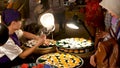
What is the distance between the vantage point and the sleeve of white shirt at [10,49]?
292 cm

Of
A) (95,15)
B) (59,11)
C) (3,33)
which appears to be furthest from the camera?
(59,11)

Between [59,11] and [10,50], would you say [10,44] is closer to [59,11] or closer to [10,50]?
[10,50]

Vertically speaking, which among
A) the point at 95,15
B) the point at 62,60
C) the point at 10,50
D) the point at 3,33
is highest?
the point at 3,33

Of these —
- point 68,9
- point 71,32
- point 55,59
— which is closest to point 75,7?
point 68,9

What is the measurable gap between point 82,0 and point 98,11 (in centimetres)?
300

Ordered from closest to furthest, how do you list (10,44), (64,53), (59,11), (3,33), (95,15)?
(3,33)
(10,44)
(64,53)
(95,15)
(59,11)

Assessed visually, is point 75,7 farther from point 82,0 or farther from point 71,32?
point 71,32

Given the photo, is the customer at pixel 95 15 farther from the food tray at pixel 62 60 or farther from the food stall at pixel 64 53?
the food tray at pixel 62 60

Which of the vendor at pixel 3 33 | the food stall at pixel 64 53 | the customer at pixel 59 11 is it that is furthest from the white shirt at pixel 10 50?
the customer at pixel 59 11

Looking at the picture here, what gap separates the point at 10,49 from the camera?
117 inches

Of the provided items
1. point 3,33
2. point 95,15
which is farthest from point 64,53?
point 3,33

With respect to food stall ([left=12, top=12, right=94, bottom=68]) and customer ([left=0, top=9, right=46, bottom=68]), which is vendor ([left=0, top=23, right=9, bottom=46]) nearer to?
food stall ([left=12, top=12, right=94, bottom=68])

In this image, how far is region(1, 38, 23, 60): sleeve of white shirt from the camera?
292 cm

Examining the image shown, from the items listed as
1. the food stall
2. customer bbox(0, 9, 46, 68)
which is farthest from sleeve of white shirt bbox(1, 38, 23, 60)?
the food stall
